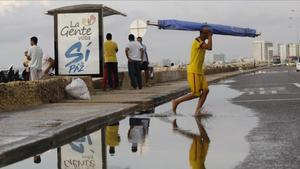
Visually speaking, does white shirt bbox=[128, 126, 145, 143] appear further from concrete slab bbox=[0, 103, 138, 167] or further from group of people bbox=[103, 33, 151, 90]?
group of people bbox=[103, 33, 151, 90]

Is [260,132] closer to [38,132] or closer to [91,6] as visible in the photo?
[38,132]

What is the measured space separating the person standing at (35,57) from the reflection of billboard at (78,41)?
1.82 meters

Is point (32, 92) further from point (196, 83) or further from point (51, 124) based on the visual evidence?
point (51, 124)

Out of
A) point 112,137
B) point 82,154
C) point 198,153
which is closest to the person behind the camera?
point 198,153

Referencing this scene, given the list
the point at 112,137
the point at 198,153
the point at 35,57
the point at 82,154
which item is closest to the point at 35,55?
the point at 35,57

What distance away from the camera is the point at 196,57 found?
1213 cm

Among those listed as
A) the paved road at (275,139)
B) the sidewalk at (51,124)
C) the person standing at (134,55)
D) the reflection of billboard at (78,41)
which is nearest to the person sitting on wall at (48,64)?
the reflection of billboard at (78,41)

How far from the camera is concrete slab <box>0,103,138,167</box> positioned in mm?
7238

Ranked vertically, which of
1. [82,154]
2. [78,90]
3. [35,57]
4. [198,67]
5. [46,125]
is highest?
[35,57]

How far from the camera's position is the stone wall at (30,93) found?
1240 centimetres

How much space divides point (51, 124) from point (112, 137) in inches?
44.0

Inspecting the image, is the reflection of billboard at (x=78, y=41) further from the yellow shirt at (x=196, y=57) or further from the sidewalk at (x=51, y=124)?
the yellow shirt at (x=196, y=57)

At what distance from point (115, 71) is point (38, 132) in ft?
37.0

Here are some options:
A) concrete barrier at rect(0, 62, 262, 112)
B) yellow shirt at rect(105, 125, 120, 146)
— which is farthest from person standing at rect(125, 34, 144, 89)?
yellow shirt at rect(105, 125, 120, 146)
